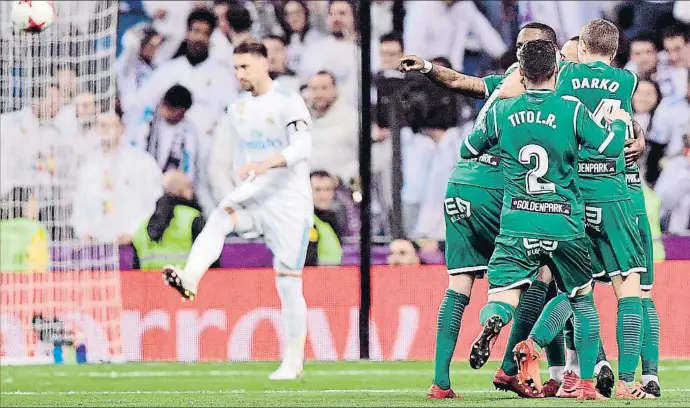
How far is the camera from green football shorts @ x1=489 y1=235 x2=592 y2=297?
7.15m

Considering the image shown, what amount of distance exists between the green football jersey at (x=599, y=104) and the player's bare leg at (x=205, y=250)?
8.23 ft

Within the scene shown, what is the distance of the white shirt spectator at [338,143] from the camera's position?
12711 millimetres

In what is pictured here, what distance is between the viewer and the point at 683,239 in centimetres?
1233

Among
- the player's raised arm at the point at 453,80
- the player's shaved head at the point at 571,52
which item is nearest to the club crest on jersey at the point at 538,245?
the player's raised arm at the point at 453,80

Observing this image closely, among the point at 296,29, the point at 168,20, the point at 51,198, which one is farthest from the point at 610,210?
the point at 168,20

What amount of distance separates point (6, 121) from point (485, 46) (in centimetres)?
409

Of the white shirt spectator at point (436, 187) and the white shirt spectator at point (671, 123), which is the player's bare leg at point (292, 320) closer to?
the white shirt spectator at point (436, 187)

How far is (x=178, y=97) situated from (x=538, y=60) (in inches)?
248

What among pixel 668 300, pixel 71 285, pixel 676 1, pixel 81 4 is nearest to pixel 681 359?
pixel 668 300

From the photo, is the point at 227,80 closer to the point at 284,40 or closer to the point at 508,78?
the point at 284,40

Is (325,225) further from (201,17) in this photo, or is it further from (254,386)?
(254,386)

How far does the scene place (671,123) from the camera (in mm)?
12461

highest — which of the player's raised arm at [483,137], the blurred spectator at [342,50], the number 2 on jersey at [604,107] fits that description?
the blurred spectator at [342,50]

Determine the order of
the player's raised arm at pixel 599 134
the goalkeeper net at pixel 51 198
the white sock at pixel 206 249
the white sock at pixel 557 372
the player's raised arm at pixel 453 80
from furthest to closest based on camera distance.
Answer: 1. the goalkeeper net at pixel 51 198
2. the white sock at pixel 206 249
3. the white sock at pixel 557 372
4. the player's raised arm at pixel 453 80
5. the player's raised arm at pixel 599 134
